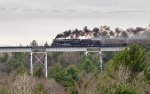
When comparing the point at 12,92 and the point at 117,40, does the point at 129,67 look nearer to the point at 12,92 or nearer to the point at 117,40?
the point at 12,92

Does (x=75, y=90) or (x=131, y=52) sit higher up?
(x=131, y=52)

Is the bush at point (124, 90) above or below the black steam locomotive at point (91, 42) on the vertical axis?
below

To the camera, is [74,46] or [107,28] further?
[107,28]

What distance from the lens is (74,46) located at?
240 feet

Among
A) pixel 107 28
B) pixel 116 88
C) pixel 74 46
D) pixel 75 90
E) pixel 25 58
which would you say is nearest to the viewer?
pixel 116 88

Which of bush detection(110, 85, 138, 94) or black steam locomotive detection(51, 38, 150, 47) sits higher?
black steam locomotive detection(51, 38, 150, 47)

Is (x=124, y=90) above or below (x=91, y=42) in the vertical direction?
below

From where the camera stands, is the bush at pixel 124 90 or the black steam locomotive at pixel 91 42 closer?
the bush at pixel 124 90

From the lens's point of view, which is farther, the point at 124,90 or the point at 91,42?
the point at 91,42

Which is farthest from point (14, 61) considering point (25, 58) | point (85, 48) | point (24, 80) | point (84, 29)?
point (24, 80)

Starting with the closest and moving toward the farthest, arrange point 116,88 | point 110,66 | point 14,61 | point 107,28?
1. point 116,88
2. point 110,66
3. point 14,61
4. point 107,28

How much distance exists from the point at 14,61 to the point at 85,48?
65.2 feet

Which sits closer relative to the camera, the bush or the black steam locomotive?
the bush

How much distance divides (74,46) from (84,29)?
987 inches
